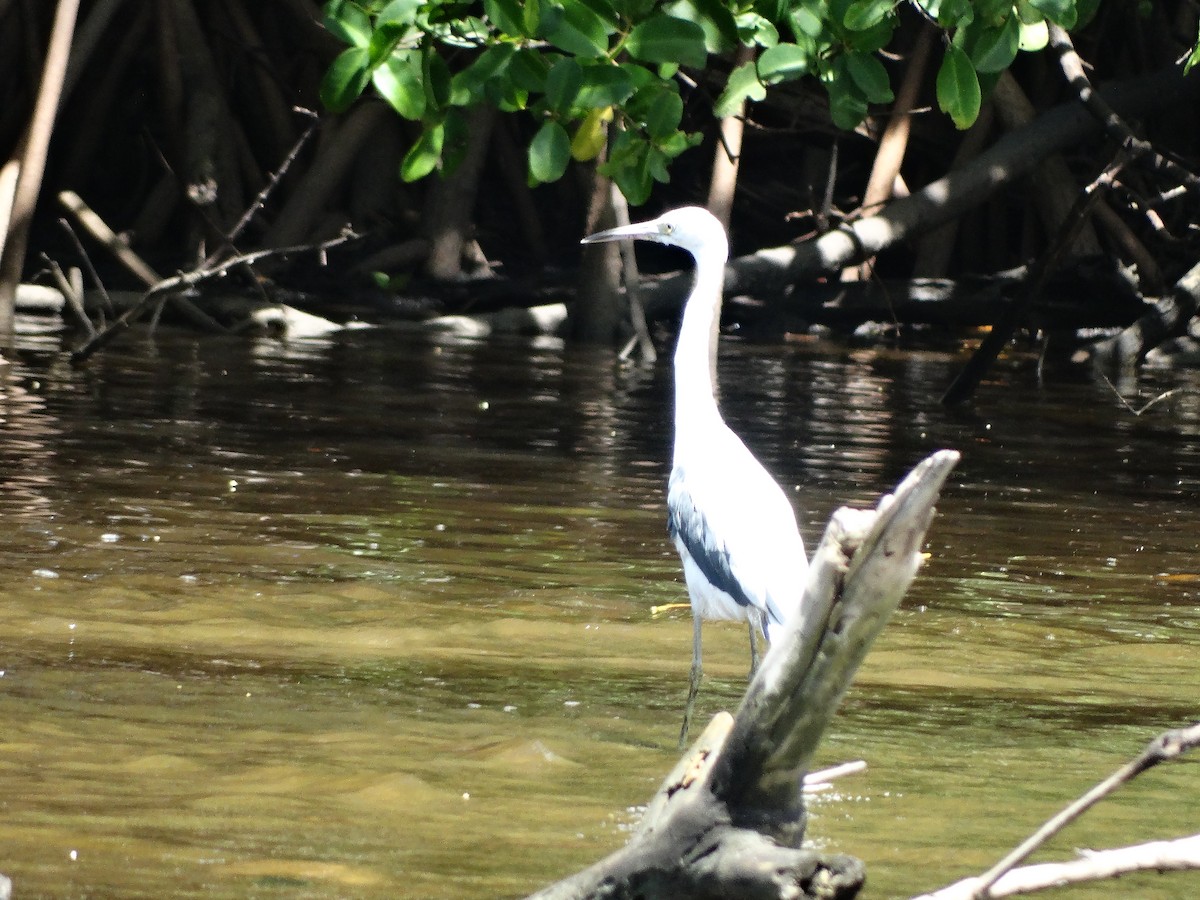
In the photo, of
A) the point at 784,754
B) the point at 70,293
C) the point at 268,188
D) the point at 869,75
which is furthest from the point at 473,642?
the point at 70,293

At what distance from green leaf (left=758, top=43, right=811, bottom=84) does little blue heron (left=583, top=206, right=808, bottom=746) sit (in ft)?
2.76

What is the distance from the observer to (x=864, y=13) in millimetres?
3822

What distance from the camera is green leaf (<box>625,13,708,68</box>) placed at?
3760 millimetres

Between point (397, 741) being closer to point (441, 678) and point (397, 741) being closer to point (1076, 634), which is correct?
point (441, 678)

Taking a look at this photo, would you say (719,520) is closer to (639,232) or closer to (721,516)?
(721,516)

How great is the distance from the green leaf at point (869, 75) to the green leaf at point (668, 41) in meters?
0.35

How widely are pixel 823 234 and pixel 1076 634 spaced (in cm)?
791

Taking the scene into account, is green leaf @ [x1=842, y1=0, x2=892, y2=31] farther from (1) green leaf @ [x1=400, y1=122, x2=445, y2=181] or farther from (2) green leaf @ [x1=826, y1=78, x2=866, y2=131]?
(1) green leaf @ [x1=400, y1=122, x2=445, y2=181]

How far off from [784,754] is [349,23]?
209 cm

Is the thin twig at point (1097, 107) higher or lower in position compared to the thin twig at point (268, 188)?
higher

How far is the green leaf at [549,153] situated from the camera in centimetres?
396

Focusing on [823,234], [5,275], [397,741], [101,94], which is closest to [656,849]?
[397,741]

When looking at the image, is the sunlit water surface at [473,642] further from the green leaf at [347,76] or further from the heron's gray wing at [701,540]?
the green leaf at [347,76]

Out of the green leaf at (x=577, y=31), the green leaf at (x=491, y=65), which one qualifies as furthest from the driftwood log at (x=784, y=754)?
the green leaf at (x=491, y=65)
